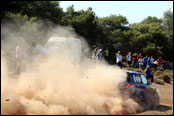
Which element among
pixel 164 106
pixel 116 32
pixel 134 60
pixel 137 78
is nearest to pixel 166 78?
pixel 134 60

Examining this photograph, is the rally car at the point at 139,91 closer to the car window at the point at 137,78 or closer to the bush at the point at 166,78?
the car window at the point at 137,78

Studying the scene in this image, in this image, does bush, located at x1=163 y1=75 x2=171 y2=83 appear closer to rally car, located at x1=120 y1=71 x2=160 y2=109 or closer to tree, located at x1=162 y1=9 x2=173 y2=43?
rally car, located at x1=120 y1=71 x2=160 y2=109

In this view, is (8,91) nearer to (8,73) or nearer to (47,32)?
(8,73)

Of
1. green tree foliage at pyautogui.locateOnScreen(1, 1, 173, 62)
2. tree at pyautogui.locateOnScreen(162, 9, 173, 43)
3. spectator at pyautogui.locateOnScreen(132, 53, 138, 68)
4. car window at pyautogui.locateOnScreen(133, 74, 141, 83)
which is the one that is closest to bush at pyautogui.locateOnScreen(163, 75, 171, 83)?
spectator at pyautogui.locateOnScreen(132, 53, 138, 68)

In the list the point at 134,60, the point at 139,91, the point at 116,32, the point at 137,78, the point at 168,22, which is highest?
the point at 168,22

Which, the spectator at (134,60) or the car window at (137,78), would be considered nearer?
the car window at (137,78)

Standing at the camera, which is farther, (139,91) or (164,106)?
(164,106)

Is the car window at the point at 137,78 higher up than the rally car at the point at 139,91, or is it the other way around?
the car window at the point at 137,78

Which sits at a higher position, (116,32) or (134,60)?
(116,32)

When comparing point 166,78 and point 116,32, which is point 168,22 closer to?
point 116,32

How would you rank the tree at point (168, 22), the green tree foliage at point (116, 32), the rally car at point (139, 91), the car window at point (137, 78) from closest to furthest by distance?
the rally car at point (139, 91) < the car window at point (137, 78) < the green tree foliage at point (116, 32) < the tree at point (168, 22)

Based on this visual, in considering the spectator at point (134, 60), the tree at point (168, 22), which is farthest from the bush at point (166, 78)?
the tree at point (168, 22)

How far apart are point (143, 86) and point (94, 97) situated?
2375 mm

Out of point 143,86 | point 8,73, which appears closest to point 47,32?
point 8,73
